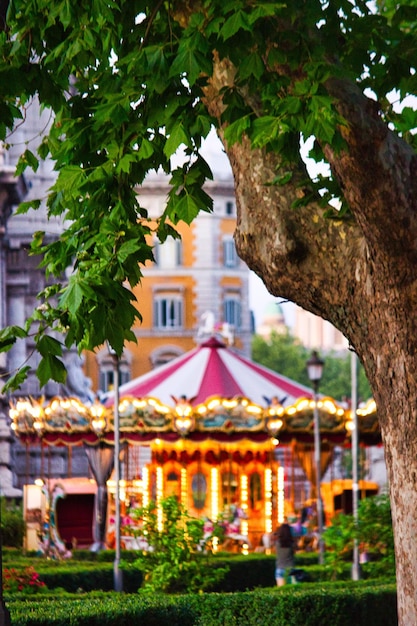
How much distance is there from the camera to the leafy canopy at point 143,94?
358 inches

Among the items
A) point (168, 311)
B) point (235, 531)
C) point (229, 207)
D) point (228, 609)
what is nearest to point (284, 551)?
point (235, 531)

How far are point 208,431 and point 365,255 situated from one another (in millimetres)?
23212

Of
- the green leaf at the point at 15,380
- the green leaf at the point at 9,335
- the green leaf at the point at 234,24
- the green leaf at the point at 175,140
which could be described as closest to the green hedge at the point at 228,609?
the green leaf at the point at 15,380

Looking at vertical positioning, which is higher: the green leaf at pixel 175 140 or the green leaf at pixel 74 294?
the green leaf at pixel 175 140

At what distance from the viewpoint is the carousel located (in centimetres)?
3294

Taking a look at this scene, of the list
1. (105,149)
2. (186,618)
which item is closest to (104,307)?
(105,149)

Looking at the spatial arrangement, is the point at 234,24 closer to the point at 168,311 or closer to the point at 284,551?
the point at 284,551

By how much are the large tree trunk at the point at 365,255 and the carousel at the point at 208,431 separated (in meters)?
22.0

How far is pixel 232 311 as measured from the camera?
75000mm

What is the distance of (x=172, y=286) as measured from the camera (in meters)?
74.5

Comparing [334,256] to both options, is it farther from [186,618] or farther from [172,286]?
[172,286]

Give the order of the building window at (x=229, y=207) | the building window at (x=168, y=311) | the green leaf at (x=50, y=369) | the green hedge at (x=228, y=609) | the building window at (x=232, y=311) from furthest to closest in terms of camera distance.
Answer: the building window at (x=232, y=311), the building window at (x=168, y=311), the building window at (x=229, y=207), the green hedge at (x=228, y=609), the green leaf at (x=50, y=369)

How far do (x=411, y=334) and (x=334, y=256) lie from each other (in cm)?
89

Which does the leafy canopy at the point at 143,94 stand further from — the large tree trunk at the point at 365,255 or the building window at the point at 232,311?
the building window at the point at 232,311
